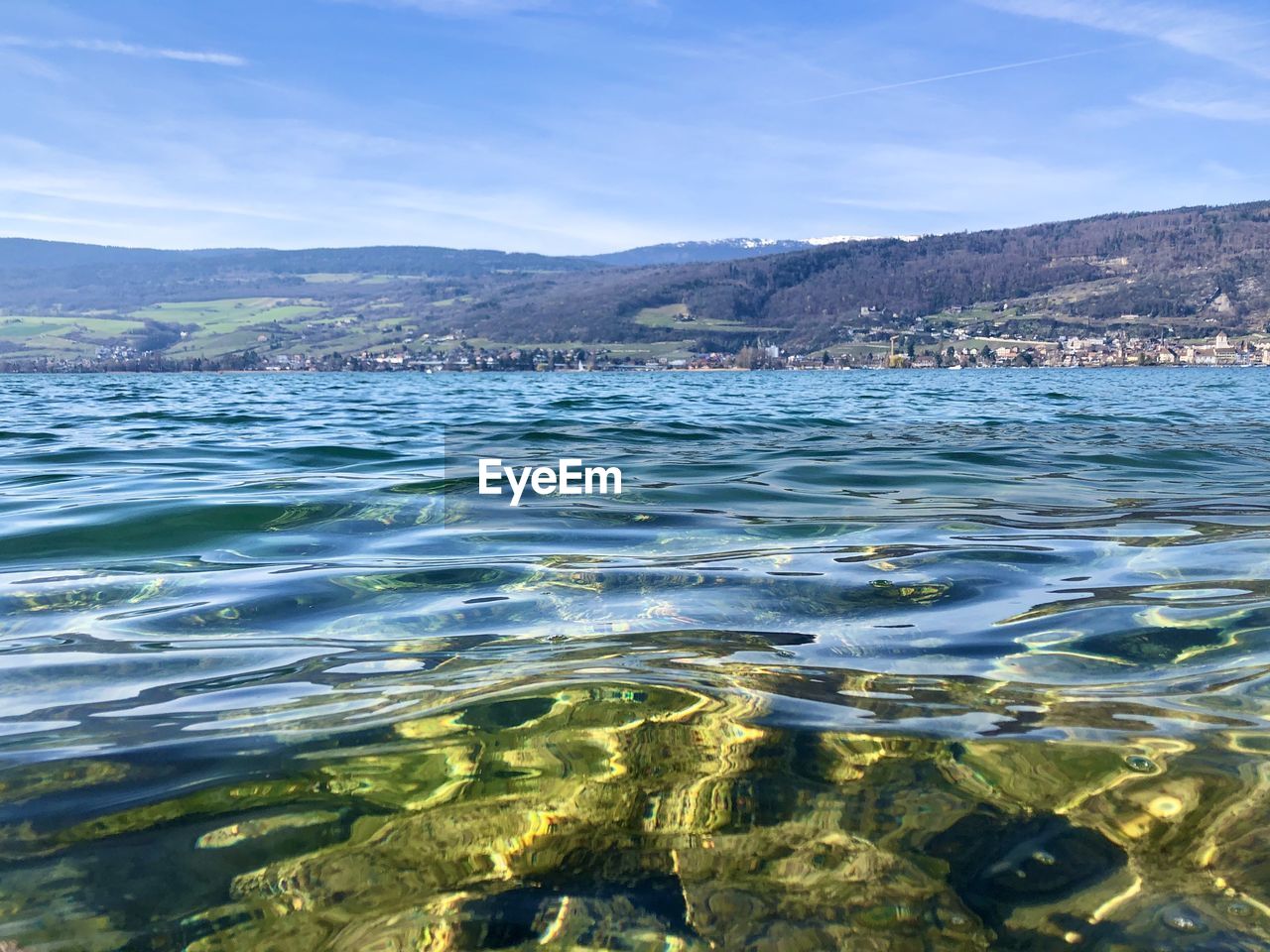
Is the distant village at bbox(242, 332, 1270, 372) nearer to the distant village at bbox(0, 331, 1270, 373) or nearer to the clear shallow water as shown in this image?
the distant village at bbox(0, 331, 1270, 373)

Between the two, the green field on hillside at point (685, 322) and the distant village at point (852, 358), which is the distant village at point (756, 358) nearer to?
the distant village at point (852, 358)

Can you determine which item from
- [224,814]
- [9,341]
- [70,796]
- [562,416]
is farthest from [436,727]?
[9,341]

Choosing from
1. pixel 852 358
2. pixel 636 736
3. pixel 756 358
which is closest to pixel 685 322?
pixel 756 358

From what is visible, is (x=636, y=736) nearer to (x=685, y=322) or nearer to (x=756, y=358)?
(x=756, y=358)

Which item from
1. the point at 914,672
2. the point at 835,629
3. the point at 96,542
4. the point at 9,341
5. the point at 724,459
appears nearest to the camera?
the point at 914,672

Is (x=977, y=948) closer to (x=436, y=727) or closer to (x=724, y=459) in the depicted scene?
(x=436, y=727)

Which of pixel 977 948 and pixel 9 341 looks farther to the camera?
pixel 9 341

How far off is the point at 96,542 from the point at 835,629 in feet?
15.6

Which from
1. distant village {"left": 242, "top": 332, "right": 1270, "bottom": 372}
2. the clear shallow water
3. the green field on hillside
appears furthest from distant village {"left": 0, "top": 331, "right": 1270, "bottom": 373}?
the clear shallow water

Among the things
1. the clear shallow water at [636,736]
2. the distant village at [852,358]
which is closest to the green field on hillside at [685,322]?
the distant village at [852,358]

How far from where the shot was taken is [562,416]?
19812mm

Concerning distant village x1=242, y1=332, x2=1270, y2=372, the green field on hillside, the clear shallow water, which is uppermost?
the green field on hillside

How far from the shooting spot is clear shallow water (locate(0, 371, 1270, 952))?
1.65 meters

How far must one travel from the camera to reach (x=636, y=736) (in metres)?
2.32
